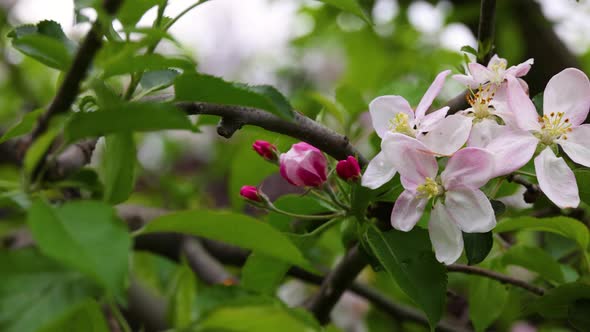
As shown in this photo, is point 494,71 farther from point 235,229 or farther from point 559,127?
point 235,229

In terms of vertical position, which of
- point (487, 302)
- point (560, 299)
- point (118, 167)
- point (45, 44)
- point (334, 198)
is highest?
point (45, 44)

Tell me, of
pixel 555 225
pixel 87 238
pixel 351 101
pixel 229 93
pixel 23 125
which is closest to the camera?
pixel 87 238

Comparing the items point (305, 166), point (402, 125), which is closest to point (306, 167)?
point (305, 166)

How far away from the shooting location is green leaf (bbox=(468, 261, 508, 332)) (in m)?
0.87

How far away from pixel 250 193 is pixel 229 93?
18 centimetres

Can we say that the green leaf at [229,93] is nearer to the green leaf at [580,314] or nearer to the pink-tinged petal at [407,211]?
the pink-tinged petal at [407,211]

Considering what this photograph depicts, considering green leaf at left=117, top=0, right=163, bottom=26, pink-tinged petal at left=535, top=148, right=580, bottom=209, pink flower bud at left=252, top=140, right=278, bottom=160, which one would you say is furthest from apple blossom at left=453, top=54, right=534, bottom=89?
green leaf at left=117, top=0, right=163, bottom=26

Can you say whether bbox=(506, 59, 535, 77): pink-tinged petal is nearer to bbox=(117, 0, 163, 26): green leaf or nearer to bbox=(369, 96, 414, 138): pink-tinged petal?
bbox=(369, 96, 414, 138): pink-tinged petal

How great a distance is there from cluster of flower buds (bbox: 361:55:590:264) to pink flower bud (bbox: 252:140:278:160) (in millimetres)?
121

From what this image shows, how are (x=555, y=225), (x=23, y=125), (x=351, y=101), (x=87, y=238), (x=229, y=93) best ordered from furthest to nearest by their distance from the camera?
1. (x=351, y=101)
2. (x=555, y=225)
3. (x=23, y=125)
4. (x=229, y=93)
5. (x=87, y=238)

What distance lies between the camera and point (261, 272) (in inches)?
31.8

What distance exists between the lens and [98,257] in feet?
1.44

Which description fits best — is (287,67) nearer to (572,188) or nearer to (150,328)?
(150,328)

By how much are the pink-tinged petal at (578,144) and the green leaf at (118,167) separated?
16.4 inches
